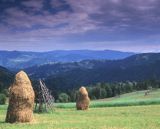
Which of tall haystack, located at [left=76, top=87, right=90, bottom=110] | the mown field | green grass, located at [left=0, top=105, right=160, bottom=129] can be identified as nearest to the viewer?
green grass, located at [left=0, top=105, right=160, bottom=129]

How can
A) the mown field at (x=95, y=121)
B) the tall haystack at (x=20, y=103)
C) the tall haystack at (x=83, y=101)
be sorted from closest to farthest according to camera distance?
1. the mown field at (x=95, y=121)
2. the tall haystack at (x=20, y=103)
3. the tall haystack at (x=83, y=101)

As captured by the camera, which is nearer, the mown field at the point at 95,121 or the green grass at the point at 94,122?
the green grass at the point at 94,122

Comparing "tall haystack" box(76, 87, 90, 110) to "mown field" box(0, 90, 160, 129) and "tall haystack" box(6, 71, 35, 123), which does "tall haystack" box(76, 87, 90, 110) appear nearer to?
"mown field" box(0, 90, 160, 129)

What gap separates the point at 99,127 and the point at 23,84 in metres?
9.27

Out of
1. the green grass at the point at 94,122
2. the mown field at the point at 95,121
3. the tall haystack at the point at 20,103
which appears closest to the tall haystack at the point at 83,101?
the mown field at the point at 95,121

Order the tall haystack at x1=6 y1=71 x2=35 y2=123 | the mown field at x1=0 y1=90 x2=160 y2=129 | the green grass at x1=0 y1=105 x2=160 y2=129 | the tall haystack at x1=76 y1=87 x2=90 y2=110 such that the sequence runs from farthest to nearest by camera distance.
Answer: the tall haystack at x1=76 y1=87 x2=90 y2=110 < the tall haystack at x1=6 y1=71 x2=35 y2=123 < the mown field at x1=0 y1=90 x2=160 y2=129 < the green grass at x1=0 y1=105 x2=160 y2=129

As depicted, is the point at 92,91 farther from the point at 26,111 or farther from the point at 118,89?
the point at 26,111

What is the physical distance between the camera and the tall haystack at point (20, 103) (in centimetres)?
3719

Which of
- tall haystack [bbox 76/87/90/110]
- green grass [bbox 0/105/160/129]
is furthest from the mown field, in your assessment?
tall haystack [bbox 76/87/90/110]

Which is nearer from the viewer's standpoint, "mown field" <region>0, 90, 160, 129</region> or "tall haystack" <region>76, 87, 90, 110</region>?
"mown field" <region>0, 90, 160, 129</region>

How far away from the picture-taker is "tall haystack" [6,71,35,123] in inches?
1464

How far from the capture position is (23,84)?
3856cm

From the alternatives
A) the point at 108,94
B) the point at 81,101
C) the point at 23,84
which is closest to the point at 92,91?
the point at 108,94

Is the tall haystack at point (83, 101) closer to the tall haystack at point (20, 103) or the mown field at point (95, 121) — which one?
the mown field at point (95, 121)
